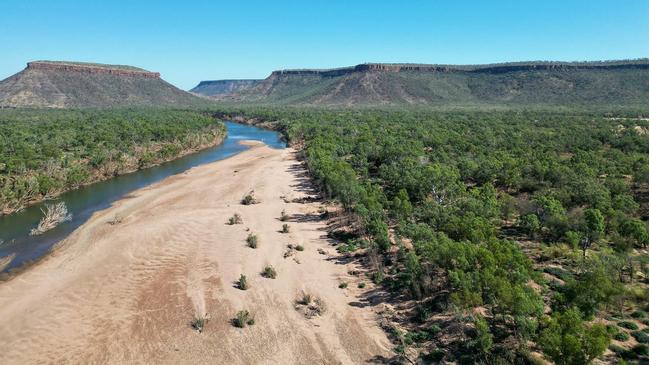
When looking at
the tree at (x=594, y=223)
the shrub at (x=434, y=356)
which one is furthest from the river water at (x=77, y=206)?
the tree at (x=594, y=223)

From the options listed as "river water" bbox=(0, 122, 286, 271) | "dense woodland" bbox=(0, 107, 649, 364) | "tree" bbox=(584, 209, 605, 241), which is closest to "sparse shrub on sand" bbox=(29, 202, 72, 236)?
"river water" bbox=(0, 122, 286, 271)

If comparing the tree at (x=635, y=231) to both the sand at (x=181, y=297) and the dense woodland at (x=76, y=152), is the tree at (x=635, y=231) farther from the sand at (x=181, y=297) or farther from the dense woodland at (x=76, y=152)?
the dense woodland at (x=76, y=152)

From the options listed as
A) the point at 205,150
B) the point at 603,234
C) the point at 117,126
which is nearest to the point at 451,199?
the point at 603,234

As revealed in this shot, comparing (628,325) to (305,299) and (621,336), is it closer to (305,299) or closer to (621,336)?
(621,336)

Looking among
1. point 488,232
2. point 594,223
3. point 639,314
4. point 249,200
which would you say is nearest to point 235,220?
point 249,200

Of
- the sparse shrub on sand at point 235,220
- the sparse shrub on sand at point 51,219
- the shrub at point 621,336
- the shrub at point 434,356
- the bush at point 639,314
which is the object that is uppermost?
the sparse shrub on sand at point 51,219

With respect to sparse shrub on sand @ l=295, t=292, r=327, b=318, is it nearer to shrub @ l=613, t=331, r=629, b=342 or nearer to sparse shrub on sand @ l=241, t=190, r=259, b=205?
shrub @ l=613, t=331, r=629, b=342
